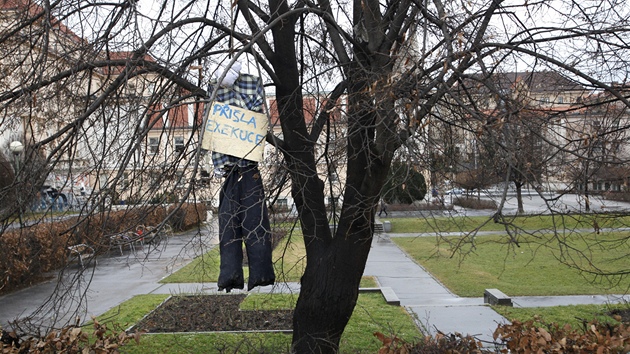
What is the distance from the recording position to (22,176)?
519 cm

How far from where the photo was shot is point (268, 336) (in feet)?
27.5

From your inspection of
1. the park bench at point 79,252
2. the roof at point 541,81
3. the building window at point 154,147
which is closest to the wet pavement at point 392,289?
the building window at point 154,147

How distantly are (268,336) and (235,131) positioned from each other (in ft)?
17.3

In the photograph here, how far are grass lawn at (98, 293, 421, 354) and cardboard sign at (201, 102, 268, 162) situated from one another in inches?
125

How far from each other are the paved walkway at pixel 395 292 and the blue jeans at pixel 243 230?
3.33 meters

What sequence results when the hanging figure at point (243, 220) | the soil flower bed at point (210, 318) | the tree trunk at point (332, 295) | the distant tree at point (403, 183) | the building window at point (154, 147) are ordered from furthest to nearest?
the soil flower bed at point (210, 318), the building window at point (154, 147), the tree trunk at point (332, 295), the hanging figure at point (243, 220), the distant tree at point (403, 183)

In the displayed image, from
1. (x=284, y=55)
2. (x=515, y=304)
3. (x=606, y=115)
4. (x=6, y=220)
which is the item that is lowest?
(x=515, y=304)

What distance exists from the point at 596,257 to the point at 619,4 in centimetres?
1188

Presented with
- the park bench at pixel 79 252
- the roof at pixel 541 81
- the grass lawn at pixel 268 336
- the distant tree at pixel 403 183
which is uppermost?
the roof at pixel 541 81

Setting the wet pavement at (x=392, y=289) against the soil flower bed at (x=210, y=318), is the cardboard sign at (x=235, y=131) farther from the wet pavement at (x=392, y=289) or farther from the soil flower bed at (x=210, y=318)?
the soil flower bed at (x=210, y=318)

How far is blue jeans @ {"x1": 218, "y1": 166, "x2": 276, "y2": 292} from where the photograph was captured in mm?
4406

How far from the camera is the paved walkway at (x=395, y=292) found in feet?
31.2

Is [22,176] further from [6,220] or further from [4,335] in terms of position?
[4,335]

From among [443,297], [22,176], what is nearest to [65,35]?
[22,176]
